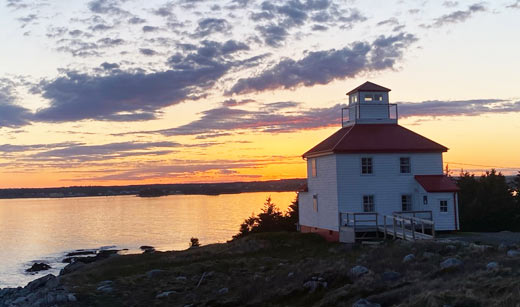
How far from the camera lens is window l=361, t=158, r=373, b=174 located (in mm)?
33531

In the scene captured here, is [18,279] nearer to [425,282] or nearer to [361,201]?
[361,201]

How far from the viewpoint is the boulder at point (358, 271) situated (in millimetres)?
19337

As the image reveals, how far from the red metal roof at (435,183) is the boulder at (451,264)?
14.6m

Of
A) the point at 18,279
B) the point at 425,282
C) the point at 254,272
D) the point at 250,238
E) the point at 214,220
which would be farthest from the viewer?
the point at 214,220

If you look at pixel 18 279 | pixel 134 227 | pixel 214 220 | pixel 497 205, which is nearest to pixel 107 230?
pixel 134 227

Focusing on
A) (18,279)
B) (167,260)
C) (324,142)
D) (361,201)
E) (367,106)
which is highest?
(367,106)

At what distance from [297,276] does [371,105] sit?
18.7 metres

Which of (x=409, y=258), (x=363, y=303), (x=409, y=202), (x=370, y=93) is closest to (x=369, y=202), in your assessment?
(x=409, y=202)

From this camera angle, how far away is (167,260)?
113 feet

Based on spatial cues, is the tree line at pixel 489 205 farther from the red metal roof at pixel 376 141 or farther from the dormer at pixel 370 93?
the dormer at pixel 370 93

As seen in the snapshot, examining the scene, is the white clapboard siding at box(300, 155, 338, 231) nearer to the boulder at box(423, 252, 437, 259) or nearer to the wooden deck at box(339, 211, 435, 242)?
the wooden deck at box(339, 211, 435, 242)

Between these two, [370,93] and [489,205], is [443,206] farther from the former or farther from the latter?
[489,205]

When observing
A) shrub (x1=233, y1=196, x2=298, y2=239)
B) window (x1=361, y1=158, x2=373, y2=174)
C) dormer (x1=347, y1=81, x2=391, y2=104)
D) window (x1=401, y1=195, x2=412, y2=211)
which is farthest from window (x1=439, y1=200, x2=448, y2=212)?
shrub (x1=233, y1=196, x2=298, y2=239)

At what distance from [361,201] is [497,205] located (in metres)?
16.6
